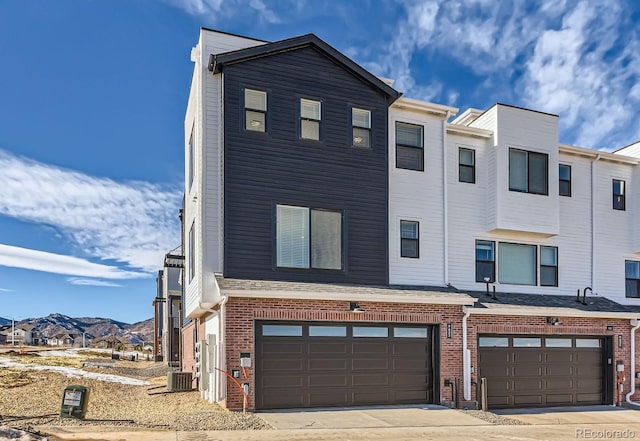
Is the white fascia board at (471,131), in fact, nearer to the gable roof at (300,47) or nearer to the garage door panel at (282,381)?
the gable roof at (300,47)

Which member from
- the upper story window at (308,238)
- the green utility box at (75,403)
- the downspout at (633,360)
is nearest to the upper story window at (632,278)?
the downspout at (633,360)

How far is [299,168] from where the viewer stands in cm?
1429

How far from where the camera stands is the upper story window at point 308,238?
14.0 m

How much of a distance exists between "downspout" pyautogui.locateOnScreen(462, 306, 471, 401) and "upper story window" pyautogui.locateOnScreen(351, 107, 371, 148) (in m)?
5.38

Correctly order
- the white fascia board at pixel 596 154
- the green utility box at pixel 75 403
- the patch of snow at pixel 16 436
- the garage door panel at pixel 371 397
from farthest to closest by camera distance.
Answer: the white fascia board at pixel 596 154, the garage door panel at pixel 371 397, the green utility box at pixel 75 403, the patch of snow at pixel 16 436

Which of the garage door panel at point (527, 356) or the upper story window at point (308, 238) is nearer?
the upper story window at point (308, 238)

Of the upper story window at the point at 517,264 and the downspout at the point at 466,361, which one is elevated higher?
the upper story window at the point at 517,264

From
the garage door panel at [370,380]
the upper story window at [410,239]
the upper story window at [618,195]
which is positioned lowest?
the garage door panel at [370,380]

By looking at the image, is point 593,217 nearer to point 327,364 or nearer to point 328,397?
point 327,364

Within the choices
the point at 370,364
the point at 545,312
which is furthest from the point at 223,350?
the point at 545,312

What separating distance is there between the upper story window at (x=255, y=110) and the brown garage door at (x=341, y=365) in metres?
5.07

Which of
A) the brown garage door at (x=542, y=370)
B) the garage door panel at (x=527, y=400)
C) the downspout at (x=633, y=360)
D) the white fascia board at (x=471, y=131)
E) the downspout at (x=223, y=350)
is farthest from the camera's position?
the white fascia board at (x=471, y=131)

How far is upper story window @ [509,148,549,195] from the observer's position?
17.0 meters

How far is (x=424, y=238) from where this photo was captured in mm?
15945
